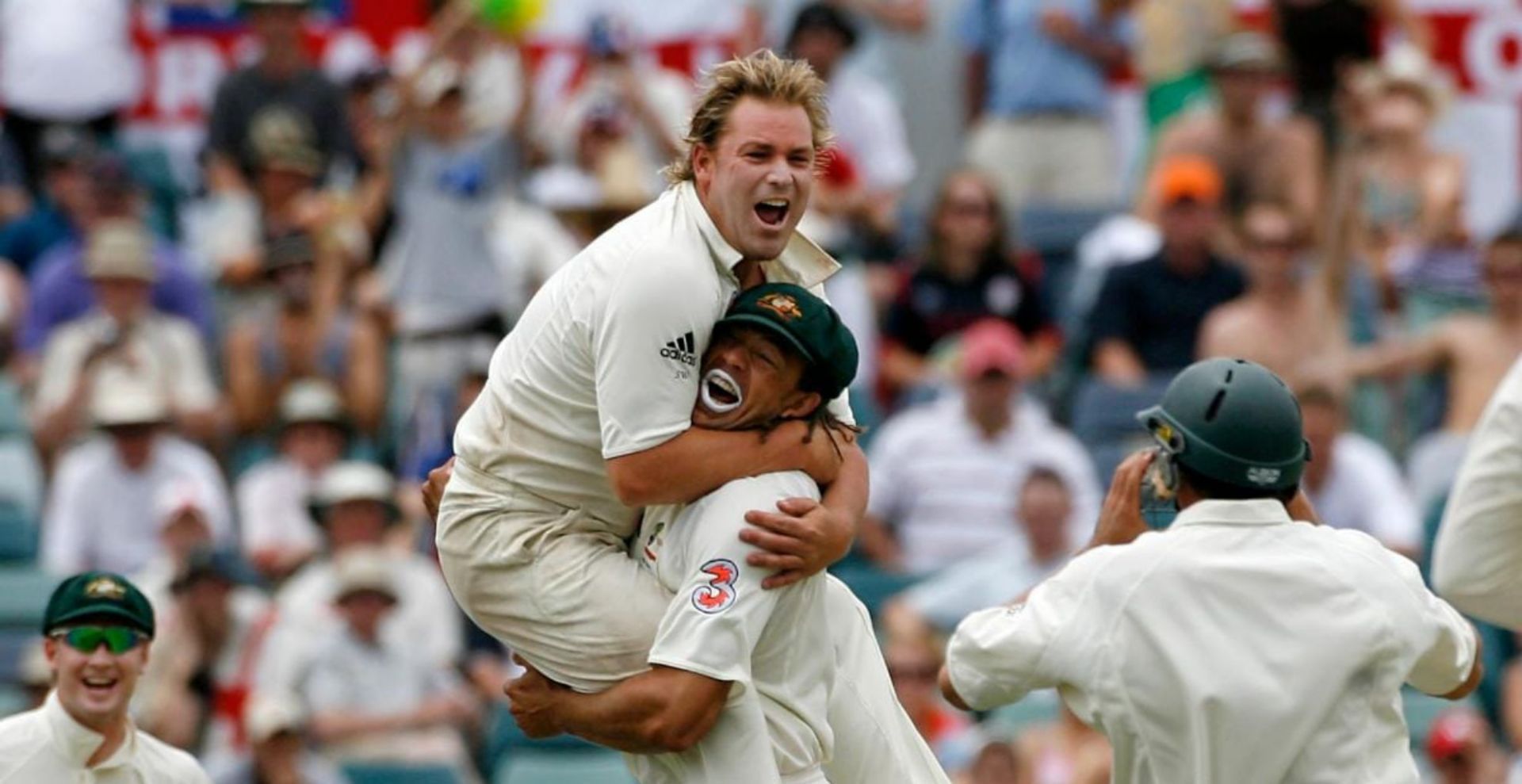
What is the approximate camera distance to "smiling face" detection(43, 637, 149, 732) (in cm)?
712

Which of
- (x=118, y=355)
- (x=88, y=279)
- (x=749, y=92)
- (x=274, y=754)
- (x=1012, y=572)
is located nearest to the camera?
(x=749, y=92)

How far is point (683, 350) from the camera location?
20.6 ft

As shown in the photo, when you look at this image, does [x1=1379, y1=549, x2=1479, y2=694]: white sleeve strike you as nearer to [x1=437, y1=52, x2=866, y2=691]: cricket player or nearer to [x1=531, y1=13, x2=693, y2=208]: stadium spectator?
[x1=437, y1=52, x2=866, y2=691]: cricket player

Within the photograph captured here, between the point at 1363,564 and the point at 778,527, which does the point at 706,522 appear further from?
the point at 1363,564

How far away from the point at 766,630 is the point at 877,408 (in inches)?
283

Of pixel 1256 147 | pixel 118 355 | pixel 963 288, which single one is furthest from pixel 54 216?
pixel 1256 147

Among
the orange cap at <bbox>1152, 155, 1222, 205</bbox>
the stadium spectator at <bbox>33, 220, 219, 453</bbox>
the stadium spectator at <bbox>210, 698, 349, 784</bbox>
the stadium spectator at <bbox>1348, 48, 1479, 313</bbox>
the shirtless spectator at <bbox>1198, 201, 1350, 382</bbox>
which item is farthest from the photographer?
the stadium spectator at <bbox>1348, 48, 1479, 313</bbox>

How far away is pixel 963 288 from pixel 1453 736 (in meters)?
3.75

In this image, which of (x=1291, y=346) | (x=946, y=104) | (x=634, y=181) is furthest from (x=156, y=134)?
(x=1291, y=346)

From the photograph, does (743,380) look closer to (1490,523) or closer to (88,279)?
(1490,523)

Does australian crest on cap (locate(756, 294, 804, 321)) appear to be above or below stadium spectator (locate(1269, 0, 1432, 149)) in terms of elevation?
above

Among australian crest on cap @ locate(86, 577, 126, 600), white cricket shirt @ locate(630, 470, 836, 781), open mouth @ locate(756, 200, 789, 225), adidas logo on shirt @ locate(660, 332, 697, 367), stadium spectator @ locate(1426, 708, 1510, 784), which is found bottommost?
stadium spectator @ locate(1426, 708, 1510, 784)

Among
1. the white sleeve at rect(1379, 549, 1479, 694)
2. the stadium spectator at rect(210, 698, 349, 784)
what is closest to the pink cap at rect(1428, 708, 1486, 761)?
the stadium spectator at rect(210, 698, 349, 784)

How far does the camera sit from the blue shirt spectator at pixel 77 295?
43.4 ft
